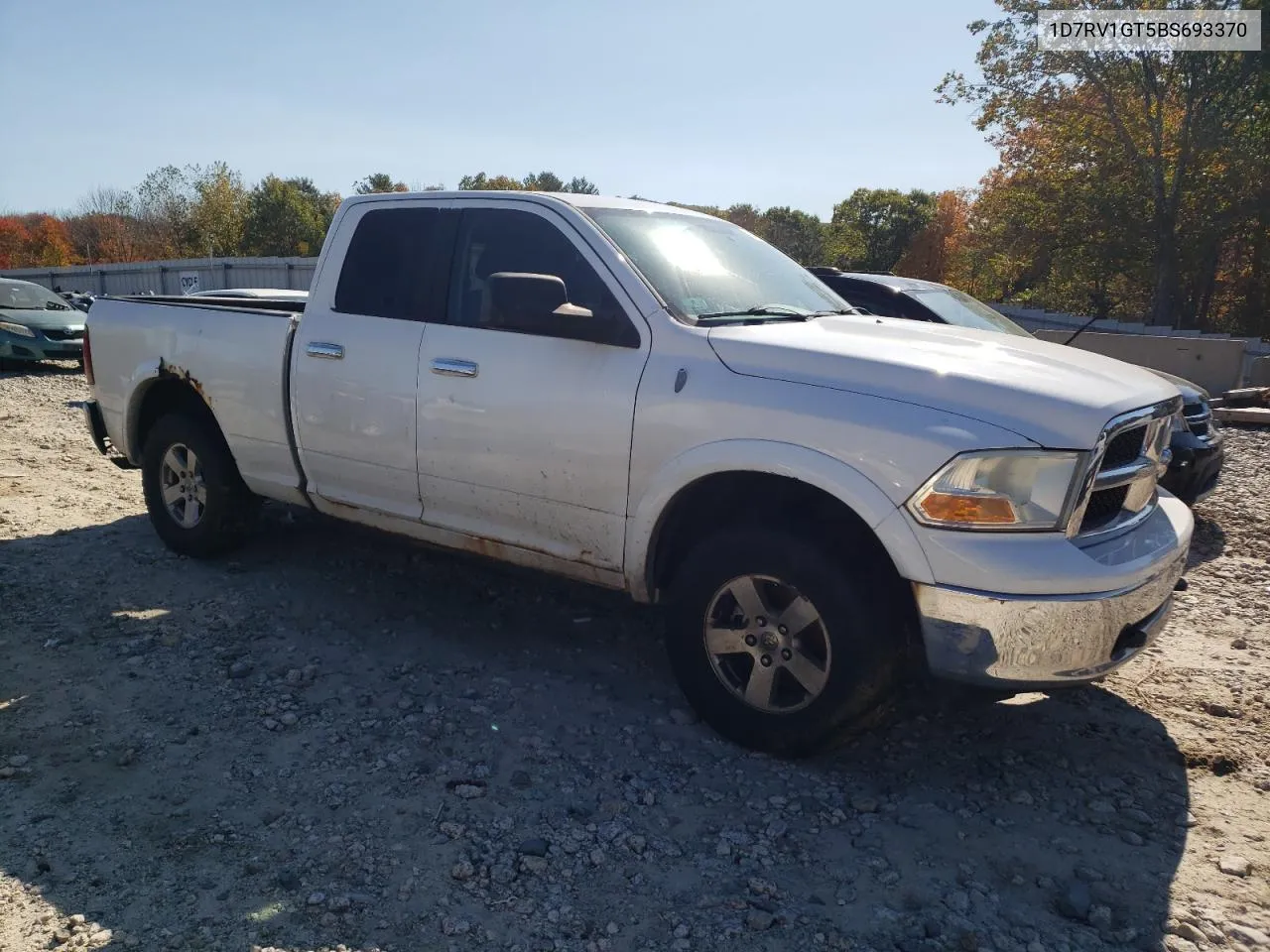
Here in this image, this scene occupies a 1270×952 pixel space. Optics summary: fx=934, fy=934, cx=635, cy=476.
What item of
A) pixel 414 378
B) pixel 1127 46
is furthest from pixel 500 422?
pixel 1127 46

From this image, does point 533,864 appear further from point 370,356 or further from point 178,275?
point 178,275

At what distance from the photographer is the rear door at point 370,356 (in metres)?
4.29

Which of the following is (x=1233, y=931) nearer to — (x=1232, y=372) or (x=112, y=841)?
(x=112, y=841)

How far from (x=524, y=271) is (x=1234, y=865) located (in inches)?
133

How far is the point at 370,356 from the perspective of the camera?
4.38 m

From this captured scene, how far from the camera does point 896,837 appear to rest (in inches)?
120

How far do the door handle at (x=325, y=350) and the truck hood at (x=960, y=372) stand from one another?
197 centimetres

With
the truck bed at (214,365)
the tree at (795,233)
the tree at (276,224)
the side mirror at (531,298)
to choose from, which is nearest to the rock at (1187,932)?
the side mirror at (531,298)

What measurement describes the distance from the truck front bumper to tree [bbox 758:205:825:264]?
43472 millimetres

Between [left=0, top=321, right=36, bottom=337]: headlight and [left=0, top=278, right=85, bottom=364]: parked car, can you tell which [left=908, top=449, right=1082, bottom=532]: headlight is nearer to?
[left=0, top=278, right=85, bottom=364]: parked car

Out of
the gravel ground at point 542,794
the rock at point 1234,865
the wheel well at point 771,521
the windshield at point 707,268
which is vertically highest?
the windshield at point 707,268

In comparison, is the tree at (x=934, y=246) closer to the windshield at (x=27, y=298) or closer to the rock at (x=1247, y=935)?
the windshield at (x=27, y=298)

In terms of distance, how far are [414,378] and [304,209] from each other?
62.2 metres

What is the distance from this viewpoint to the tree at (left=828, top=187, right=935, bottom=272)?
52.4 m
